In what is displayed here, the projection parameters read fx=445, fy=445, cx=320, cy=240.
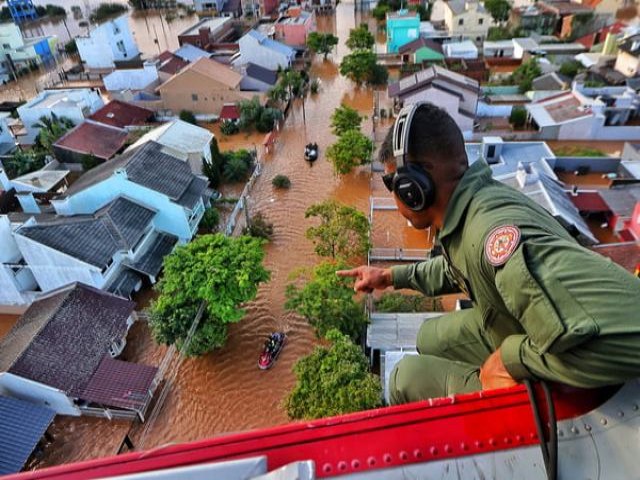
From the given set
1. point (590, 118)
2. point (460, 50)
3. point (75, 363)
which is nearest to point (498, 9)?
point (460, 50)

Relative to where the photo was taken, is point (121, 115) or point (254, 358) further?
point (121, 115)

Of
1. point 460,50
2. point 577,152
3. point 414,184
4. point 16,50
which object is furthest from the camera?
point 16,50

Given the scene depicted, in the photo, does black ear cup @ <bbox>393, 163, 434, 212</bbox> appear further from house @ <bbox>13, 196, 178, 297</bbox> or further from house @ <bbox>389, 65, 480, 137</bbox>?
house @ <bbox>389, 65, 480, 137</bbox>

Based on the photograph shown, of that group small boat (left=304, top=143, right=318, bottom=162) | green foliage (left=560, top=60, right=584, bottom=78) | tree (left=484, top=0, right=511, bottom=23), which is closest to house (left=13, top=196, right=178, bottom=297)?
small boat (left=304, top=143, right=318, bottom=162)

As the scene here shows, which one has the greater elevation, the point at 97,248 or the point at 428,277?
the point at 428,277

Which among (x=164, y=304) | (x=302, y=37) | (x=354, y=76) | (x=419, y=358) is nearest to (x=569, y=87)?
(x=354, y=76)

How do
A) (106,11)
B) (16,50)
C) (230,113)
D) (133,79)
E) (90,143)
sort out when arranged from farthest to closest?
(106,11) < (16,50) < (133,79) < (230,113) < (90,143)

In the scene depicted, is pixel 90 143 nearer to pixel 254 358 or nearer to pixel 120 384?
pixel 120 384
